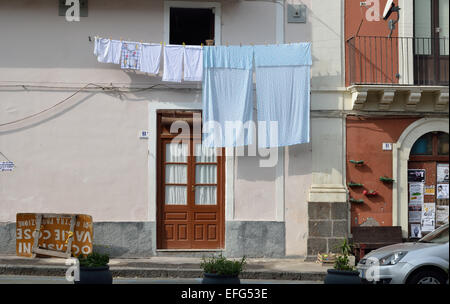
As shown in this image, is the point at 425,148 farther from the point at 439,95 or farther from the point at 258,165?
the point at 258,165

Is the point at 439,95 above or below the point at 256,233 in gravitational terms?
above

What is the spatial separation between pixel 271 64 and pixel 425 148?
4.09 m

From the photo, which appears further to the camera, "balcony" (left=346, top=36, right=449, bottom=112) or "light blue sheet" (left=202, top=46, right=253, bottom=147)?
"balcony" (left=346, top=36, right=449, bottom=112)

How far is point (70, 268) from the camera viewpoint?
41.2 feet

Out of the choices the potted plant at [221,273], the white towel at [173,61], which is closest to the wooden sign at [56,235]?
the white towel at [173,61]

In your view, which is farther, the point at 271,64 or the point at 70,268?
→ the point at 271,64

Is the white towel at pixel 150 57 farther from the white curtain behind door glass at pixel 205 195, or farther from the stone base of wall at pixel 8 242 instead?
the stone base of wall at pixel 8 242

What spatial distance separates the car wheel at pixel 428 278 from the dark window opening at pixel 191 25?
746cm

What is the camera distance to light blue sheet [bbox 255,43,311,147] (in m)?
14.9

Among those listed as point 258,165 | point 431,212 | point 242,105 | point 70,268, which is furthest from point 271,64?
point 70,268

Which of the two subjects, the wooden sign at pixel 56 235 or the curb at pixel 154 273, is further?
the wooden sign at pixel 56 235

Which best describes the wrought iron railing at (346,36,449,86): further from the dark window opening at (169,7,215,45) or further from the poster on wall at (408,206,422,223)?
the dark window opening at (169,7,215,45)

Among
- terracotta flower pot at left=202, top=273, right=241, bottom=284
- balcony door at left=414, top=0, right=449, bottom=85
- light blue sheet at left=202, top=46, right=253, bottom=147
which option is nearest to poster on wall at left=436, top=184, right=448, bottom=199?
balcony door at left=414, top=0, right=449, bottom=85

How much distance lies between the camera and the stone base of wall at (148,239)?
584 inches
